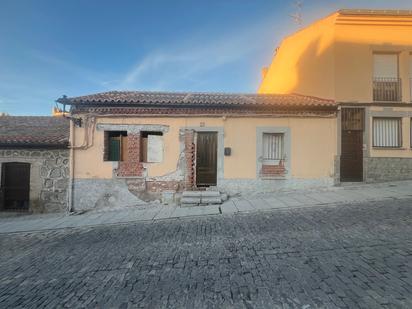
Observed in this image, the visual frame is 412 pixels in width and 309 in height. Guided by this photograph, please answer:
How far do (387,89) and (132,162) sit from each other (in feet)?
39.2

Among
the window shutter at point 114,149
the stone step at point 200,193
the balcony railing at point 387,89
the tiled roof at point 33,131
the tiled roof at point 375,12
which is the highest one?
the tiled roof at point 375,12

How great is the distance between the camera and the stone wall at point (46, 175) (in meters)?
9.99

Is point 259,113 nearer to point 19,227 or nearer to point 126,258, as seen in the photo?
point 126,258

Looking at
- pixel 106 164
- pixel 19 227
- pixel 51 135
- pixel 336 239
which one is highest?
pixel 51 135

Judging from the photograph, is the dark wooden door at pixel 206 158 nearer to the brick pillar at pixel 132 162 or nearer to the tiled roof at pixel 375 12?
the brick pillar at pixel 132 162

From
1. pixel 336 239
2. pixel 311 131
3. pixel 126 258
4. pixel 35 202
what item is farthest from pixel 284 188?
pixel 35 202

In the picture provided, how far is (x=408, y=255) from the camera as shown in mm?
4188

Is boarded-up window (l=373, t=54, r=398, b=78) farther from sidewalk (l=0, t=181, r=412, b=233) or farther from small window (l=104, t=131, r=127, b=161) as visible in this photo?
small window (l=104, t=131, r=127, b=161)

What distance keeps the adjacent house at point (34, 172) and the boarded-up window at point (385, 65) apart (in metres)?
14.0

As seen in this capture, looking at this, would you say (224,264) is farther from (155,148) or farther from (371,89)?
(371,89)

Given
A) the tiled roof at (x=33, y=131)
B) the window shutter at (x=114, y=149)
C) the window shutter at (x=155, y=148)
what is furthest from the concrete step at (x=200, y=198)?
the tiled roof at (x=33, y=131)

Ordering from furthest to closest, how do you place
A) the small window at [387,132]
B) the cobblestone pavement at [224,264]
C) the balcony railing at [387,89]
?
the balcony railing at [387,89]
the small window at [387,132]
the cobblestone pavement at [224,264]

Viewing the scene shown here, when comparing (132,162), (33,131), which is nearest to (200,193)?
(132,162)

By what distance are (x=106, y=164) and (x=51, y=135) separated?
9.10 ft
